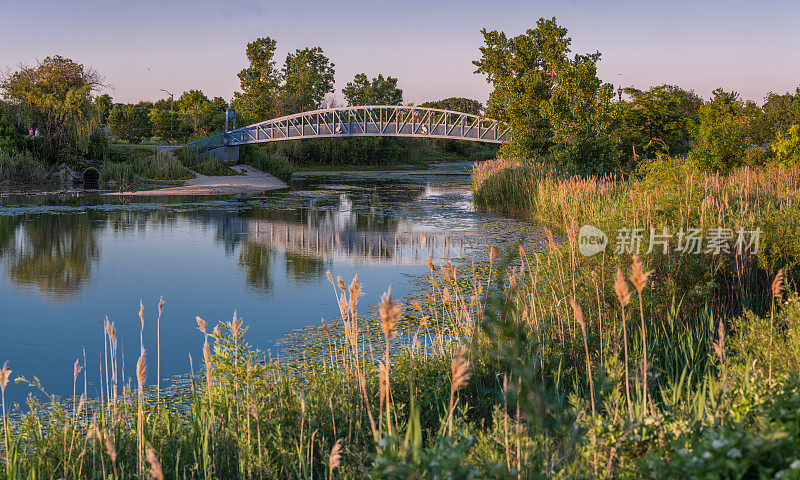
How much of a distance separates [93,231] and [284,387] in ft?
45.2

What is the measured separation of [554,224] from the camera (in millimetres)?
17094

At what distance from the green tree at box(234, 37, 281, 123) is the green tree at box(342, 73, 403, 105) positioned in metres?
10.4

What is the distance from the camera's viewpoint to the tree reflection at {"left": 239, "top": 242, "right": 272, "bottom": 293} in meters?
10.4

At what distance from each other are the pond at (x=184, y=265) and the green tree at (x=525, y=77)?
7.24 m

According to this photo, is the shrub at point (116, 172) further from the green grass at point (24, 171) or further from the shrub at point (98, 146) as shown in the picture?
the green grass at point (24, 171)

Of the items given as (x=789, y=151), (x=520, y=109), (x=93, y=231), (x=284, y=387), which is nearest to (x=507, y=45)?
(x=520, y=109)

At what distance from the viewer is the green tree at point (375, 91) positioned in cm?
8181

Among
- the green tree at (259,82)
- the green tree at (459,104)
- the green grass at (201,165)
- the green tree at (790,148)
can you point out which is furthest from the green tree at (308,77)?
the green tree at (790,148)

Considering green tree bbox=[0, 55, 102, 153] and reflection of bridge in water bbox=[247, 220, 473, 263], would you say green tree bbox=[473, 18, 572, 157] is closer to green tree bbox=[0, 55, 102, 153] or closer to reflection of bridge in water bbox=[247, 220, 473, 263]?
reflection of bridge in water bbox=[247, 220, 473, 263]

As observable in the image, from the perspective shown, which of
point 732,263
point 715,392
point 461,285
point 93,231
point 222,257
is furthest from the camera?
point 93,231

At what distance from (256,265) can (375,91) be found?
71.8 meters

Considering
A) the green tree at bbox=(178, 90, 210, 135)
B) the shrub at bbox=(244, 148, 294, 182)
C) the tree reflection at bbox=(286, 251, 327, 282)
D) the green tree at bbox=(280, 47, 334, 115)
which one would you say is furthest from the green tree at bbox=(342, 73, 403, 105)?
the tree reflection at bbox=(286, 251, 327, 282)

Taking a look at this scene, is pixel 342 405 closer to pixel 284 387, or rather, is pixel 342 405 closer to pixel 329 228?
pixel 284 387

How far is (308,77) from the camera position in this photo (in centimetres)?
7538
